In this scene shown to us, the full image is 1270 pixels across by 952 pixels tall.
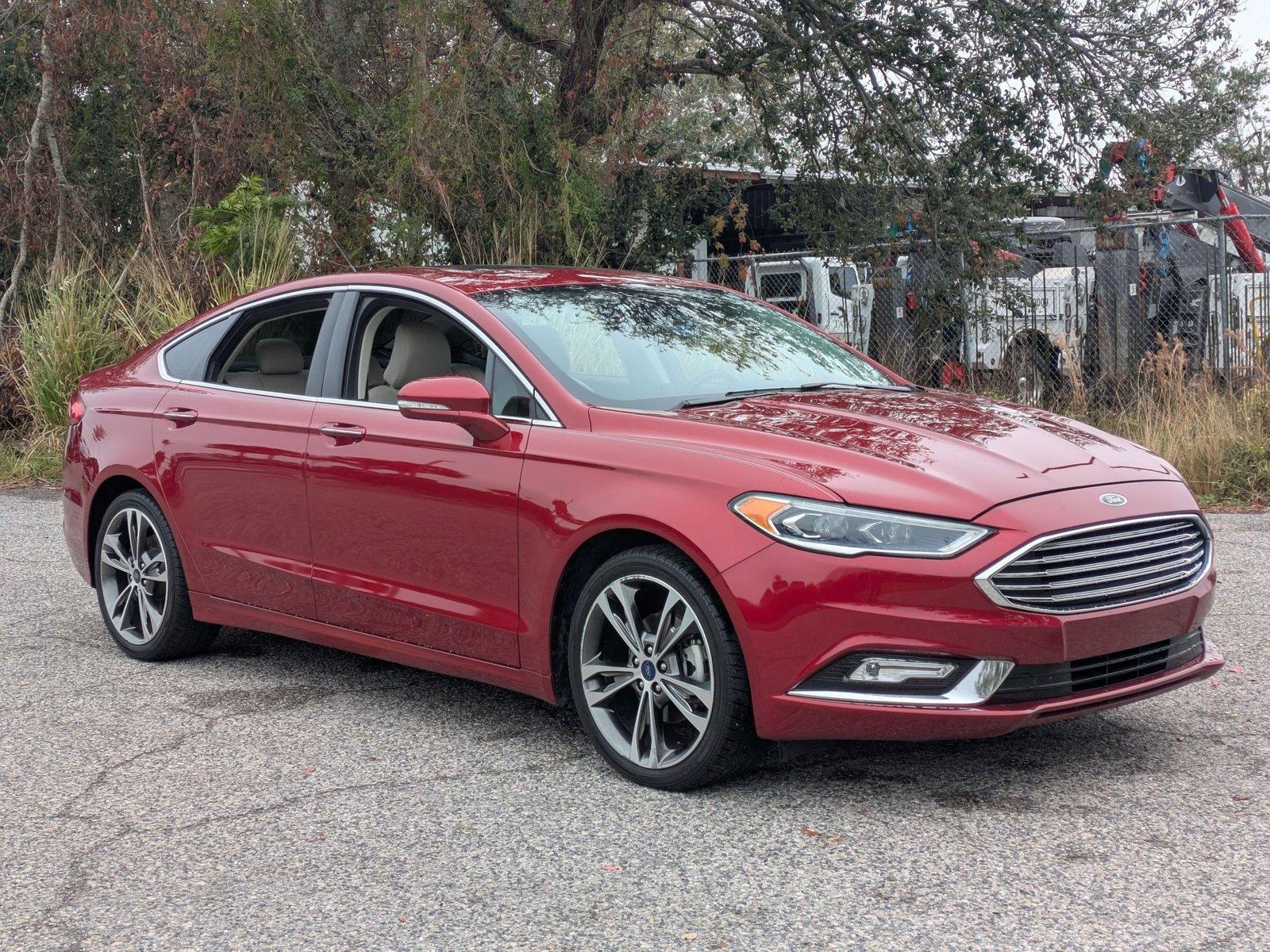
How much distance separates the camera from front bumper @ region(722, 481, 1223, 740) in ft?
12.8

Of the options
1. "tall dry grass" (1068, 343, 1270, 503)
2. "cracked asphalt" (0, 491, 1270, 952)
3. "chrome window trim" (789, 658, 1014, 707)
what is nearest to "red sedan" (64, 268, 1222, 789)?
"chrome window trim" (789, 658, 1014, 707)

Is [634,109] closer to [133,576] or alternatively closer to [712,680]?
[133,576]

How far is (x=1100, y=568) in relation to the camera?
4070 millimetres

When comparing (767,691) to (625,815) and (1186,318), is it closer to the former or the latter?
(625,815)

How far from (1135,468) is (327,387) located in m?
2.91

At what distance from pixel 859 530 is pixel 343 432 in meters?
2.15

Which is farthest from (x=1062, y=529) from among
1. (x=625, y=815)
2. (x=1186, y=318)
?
(x=1186, y=318)

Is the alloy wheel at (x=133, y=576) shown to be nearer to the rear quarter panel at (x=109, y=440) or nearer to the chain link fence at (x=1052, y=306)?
the rear quarter panel at (x=109, y=440)

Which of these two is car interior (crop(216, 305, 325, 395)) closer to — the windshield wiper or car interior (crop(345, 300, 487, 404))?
car interior (crop(345, 300, 487, 404))

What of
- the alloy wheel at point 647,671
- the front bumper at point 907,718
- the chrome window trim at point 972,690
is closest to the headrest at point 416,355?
the alloy wheel at point 647,671

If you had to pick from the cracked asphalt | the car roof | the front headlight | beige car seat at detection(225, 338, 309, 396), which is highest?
the car roof

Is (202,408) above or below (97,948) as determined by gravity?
above

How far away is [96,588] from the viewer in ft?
21.3

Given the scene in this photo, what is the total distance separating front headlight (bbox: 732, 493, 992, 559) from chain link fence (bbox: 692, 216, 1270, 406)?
7816 mm
